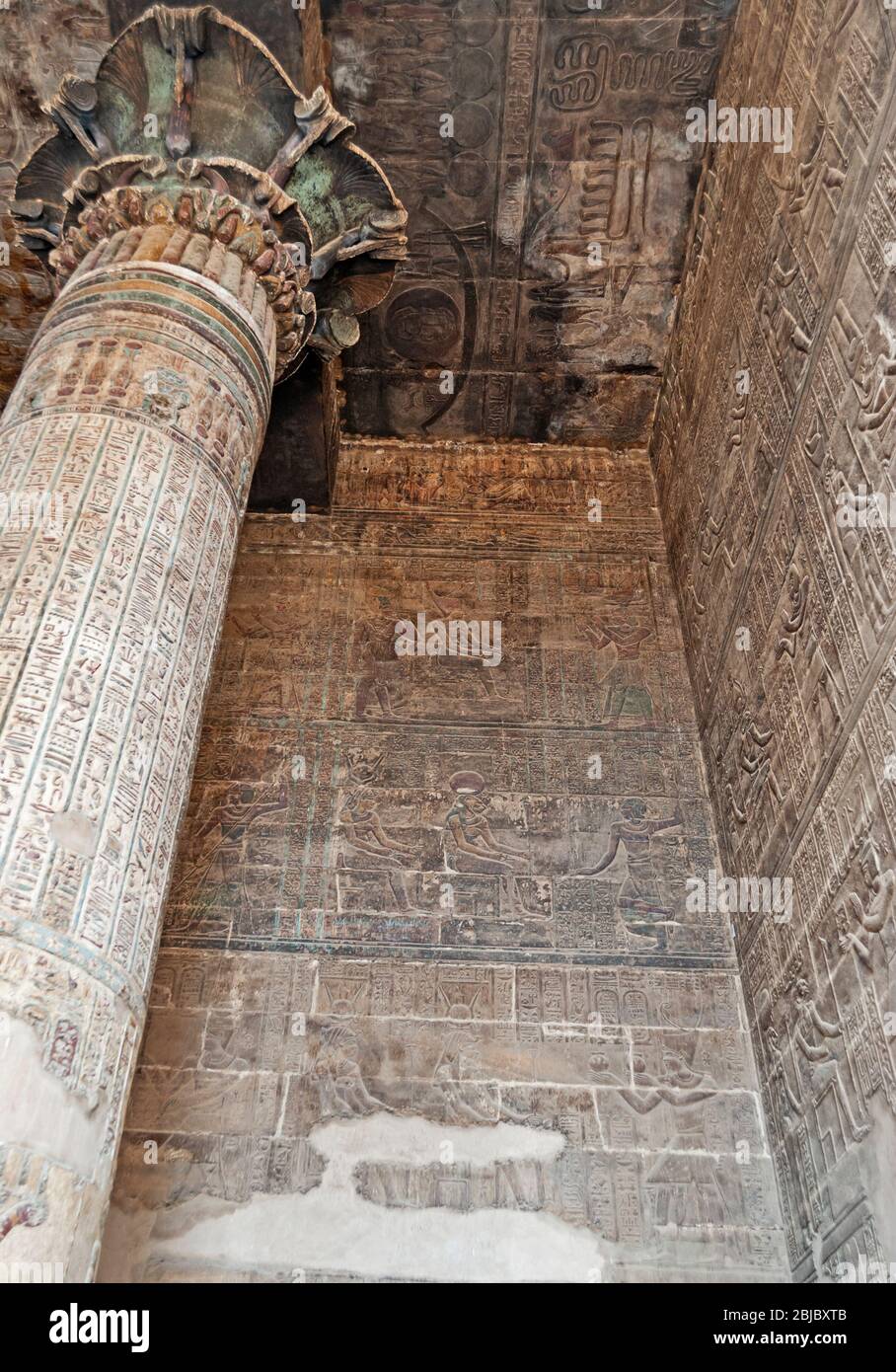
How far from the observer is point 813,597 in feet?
15.3

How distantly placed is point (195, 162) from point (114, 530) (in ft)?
7.42

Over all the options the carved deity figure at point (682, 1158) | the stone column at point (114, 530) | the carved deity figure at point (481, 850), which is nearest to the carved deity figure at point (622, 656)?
the carved deity figure at point (481, 850)

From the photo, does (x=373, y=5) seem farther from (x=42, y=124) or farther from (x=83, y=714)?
(x=83, y=714)

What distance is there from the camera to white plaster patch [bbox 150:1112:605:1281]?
13.6 ft

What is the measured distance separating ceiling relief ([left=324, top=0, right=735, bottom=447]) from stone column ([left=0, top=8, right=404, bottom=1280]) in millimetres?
1544

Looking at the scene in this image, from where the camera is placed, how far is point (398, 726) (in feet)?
20.1

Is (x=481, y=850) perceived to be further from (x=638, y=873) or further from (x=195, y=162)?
(x=195, y=162)

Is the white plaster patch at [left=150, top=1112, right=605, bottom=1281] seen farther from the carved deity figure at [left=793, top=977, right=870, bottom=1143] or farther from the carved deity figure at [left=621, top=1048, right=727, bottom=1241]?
the carved deity figure at [left=793, top=977, right=870, bottom=1143]

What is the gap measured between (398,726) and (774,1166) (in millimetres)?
2854

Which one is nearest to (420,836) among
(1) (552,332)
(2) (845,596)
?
(2) (845,596)

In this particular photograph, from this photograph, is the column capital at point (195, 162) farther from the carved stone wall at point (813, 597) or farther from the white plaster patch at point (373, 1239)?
the white plaster patch at point (373, 1239)

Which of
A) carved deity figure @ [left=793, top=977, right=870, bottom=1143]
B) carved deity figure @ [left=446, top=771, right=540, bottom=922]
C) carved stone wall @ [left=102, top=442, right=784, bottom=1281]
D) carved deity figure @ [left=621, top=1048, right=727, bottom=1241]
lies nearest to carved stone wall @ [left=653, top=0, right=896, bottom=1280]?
carved deity figure @ [left=793, top=977, right=870, bottom=1143]

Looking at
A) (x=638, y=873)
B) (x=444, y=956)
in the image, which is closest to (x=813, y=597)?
(x=638, y=873)

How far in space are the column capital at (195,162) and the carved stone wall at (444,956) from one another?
197cm
